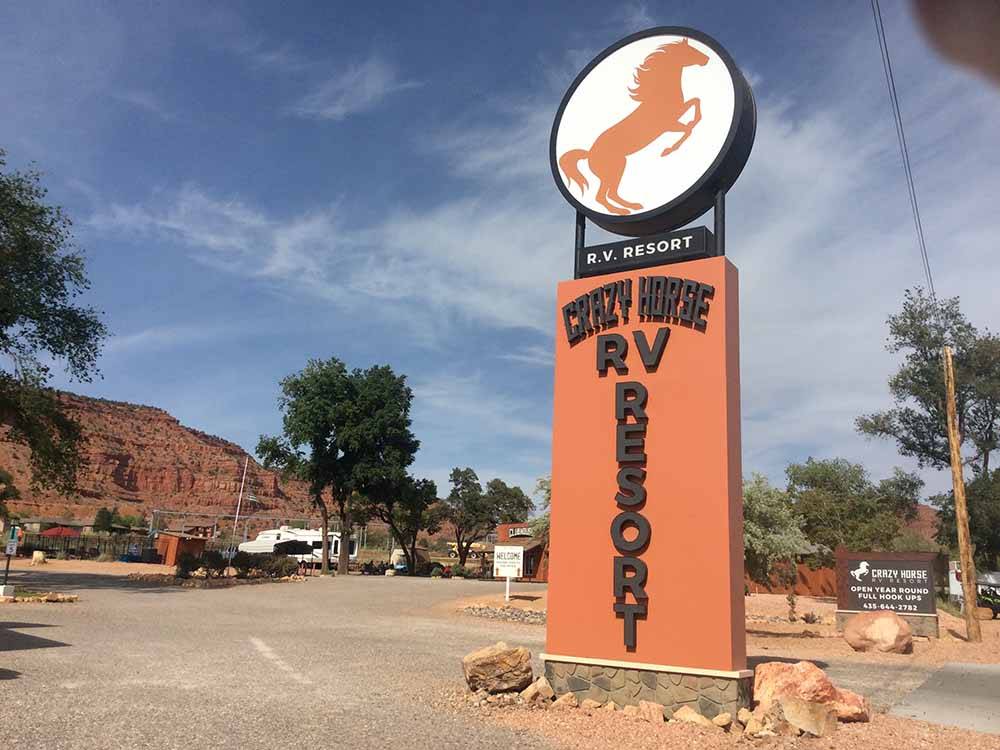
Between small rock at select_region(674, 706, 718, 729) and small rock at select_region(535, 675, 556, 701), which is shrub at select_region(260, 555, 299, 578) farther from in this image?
small rock at select_region(674, 706, 718, 729)

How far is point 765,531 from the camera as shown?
21.8 m

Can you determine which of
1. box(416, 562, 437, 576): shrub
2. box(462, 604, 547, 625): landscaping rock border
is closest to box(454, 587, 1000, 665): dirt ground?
box(462, 604, 547, 625): landscaping rock border

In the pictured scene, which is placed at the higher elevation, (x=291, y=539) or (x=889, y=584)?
(x=291, y=539)

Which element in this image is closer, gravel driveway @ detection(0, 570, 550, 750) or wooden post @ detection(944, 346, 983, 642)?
gravel driveway @ detection(0, 570, 550, 750)

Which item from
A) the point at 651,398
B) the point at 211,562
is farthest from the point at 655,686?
the point at 211,562

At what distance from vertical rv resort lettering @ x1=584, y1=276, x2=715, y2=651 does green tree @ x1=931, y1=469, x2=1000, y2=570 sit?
39.1 metres

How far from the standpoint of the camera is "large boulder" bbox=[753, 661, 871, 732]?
889cm

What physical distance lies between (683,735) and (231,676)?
6.21m

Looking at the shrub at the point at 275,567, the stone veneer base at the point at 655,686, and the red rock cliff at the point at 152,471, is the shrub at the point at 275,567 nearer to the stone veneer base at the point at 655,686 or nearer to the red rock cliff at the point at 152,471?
the stone veneer base at the point at 655,686

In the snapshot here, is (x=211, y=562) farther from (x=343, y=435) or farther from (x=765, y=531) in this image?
(x=765, y=531)

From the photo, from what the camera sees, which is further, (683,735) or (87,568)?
(87,568)

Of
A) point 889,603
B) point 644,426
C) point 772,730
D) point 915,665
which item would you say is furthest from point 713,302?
point 889,603

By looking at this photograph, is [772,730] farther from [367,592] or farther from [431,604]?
[367,592]

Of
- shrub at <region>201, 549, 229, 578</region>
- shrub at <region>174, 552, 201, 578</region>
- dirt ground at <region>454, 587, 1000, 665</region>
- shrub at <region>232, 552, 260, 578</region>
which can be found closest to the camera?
dirt ground at <region>454, 587, 1000, 665</region>
